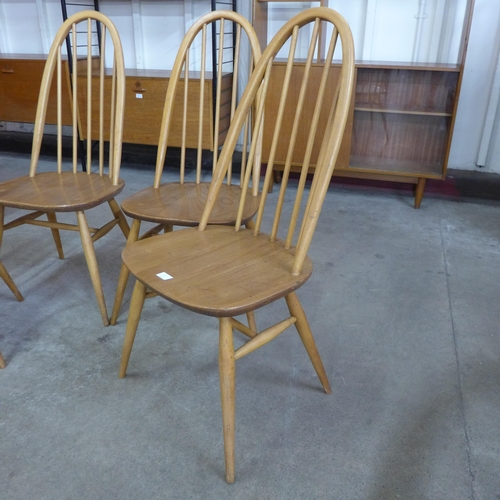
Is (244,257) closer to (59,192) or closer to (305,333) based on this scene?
(305,333)

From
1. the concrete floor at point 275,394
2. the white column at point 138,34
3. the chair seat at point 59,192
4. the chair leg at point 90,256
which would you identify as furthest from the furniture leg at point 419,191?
the white column at point 138,34

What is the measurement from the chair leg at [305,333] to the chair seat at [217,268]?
0.12 metres

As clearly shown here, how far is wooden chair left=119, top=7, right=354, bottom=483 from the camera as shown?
3.23 ft

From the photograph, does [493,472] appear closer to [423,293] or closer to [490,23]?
[423,293]

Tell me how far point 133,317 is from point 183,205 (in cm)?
37

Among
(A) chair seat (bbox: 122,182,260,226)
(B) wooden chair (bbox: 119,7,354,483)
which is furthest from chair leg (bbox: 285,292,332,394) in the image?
(A) chair seat (bbox: 122,182,260,226)

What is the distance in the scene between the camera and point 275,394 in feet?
4.41

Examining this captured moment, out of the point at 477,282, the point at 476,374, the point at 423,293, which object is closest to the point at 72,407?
the point at 476,374

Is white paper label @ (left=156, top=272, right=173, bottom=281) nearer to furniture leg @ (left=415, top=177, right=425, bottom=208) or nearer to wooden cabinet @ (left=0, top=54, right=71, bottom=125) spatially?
furniture leg @ (left=415, top=177, right=425, bottom=208)

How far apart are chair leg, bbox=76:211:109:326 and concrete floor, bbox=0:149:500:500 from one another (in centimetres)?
7

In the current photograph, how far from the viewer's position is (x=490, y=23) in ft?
8.61

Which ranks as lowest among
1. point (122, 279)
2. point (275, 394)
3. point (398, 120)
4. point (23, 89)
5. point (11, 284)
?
point (275, 394)

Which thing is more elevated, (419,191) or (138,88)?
(138,88)

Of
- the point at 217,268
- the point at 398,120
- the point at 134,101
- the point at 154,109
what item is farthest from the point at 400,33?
the point at 217,268
